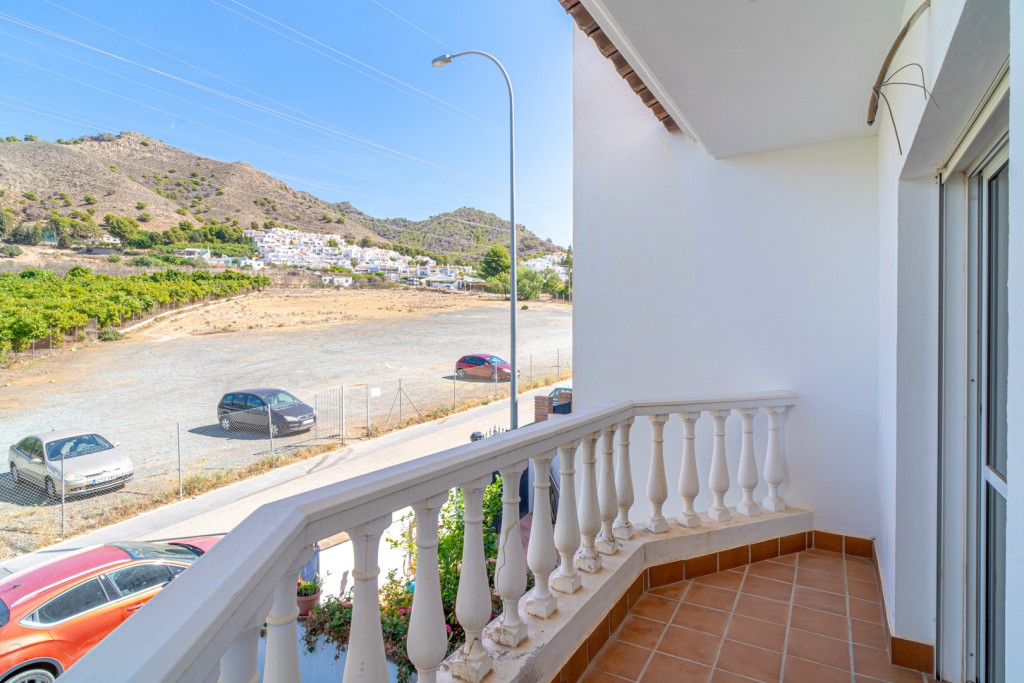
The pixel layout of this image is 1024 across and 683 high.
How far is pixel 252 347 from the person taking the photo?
885 cm

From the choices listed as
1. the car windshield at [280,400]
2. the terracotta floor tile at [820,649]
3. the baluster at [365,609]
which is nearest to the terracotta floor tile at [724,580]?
the terracotta floor tile at [820,649]

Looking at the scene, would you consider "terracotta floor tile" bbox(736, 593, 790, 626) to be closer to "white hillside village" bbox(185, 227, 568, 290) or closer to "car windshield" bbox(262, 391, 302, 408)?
"car windshield" bbox(262, 391, 302, 408)

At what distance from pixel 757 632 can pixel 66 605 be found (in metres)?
4.25

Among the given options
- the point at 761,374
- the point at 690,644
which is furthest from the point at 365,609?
the point at 761,374

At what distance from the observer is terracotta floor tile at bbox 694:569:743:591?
71.2 inches

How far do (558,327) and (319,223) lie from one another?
17.2 ft

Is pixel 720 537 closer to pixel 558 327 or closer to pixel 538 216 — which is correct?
pixel 558 327

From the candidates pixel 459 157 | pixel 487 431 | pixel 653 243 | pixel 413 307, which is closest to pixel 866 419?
pixel 653 243

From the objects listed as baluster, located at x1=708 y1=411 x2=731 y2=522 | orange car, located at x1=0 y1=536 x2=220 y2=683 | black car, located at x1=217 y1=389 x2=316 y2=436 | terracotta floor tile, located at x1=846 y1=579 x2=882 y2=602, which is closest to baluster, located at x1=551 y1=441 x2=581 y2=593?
baluster, located at x1=708 y1=411 x2=731 y2=522

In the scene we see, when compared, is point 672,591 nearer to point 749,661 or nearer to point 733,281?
point 749,661

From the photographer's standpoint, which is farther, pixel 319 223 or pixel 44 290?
pixel 319 223

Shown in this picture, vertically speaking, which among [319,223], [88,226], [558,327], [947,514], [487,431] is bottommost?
[487,431]

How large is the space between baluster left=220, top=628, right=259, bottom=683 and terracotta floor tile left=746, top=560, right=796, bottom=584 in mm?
1885

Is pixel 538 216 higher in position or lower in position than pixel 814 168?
higher
